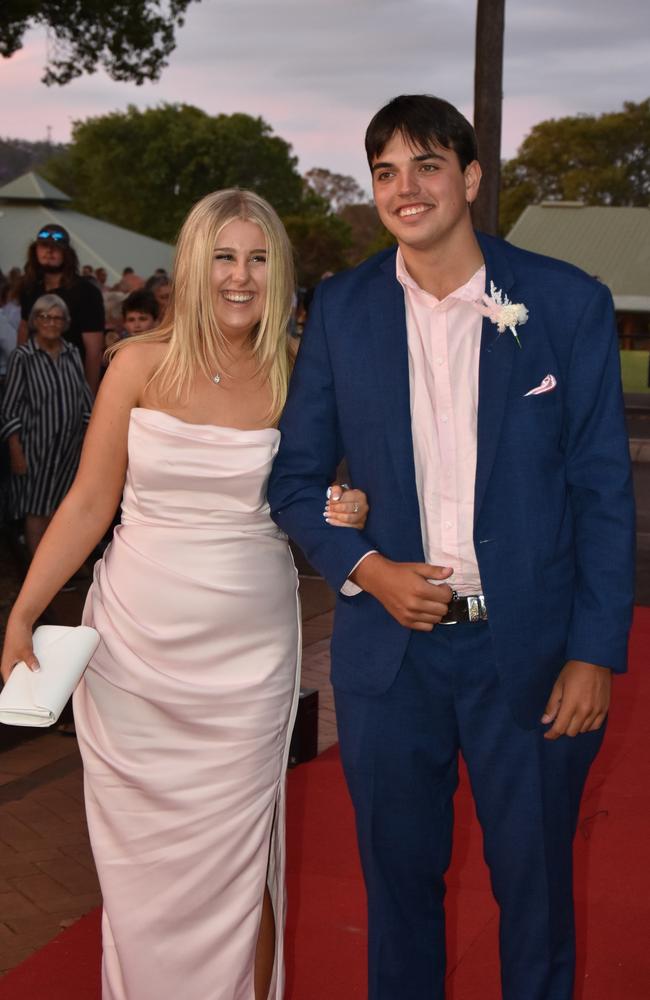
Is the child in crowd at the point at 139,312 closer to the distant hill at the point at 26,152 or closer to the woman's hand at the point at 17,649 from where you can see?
the woman's hand at the point at 17,649

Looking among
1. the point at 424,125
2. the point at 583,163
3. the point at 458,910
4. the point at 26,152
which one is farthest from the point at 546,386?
the point at 26,152

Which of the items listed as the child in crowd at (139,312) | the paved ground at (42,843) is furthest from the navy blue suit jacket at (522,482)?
the child in crowd at (139,312)

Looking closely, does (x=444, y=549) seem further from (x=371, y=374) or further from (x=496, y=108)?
(x=496, y=108)

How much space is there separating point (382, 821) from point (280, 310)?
134cm

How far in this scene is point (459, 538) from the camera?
2.79m

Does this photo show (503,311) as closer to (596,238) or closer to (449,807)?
(449,807)

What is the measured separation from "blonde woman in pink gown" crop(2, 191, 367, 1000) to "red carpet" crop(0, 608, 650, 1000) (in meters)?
0.42

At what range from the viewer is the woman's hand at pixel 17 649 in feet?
10.5

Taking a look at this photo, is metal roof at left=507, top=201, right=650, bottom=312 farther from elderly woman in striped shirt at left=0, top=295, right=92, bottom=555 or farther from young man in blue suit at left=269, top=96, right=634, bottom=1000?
young man in blue suit at left=269, top=96, right=634, bottom=1000

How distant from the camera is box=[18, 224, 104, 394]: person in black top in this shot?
9438 mm

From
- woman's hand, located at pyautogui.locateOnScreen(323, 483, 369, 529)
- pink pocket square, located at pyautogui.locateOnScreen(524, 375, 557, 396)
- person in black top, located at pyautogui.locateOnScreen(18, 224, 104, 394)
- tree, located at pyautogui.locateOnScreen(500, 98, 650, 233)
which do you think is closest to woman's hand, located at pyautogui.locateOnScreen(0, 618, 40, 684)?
woman's hand, located at pyautogui.locateOnScreen(323, 483, 369, 529)

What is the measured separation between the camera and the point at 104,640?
343 cm

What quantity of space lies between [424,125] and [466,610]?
104cm

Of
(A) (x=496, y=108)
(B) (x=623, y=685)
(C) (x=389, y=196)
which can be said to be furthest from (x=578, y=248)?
(C) (x=389, y=196)
